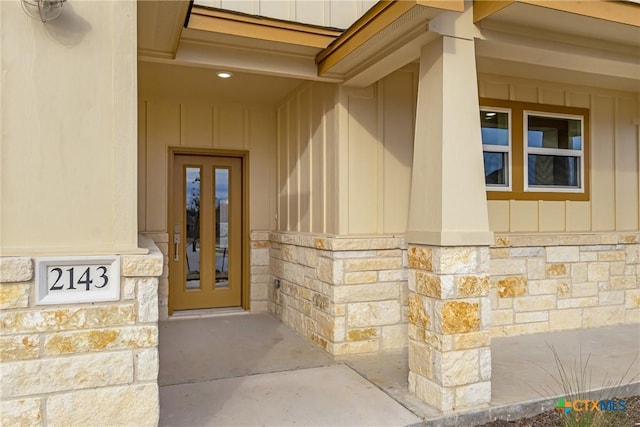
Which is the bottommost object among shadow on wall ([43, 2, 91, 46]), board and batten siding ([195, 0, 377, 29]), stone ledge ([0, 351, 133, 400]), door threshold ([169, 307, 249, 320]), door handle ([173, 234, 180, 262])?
door threshold ([169, 307, 249, 320])

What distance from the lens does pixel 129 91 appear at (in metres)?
2.63

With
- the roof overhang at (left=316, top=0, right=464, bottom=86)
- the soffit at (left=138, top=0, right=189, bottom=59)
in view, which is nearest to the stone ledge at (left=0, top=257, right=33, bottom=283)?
the soffit at (left=138, top=0, right=189, bottom=59)

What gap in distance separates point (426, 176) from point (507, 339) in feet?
8.71

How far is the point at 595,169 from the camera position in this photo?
579 centimetres

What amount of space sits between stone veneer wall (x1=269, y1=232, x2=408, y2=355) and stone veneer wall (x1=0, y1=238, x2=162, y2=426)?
227cm

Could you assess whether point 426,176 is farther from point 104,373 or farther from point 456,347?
point 104,373

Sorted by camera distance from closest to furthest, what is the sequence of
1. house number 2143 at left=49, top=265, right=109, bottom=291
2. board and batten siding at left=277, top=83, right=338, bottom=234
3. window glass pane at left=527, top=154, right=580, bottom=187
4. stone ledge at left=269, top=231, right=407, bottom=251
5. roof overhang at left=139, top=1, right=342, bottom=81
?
1. house number 2143 at left=49, top=265, right=109, bottom=291
2. roof overhang at left=139, top=1, right=342, bottom=81
3. stone ledge at left=269, top=231, right=407, bottom=251
4. board and batten siding at left=277, top=83, right=338, bottom=234
5. window glass pane at left=527, top=154, right=580, bottom=187

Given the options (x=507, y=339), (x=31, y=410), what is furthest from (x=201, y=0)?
(x=507, y=339)

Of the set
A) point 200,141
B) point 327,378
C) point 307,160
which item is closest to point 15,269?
point 327,378

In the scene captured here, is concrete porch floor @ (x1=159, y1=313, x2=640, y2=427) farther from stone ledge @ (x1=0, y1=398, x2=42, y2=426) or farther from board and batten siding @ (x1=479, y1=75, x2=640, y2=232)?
board and batten siding @ (x1=479, y1=75, x2=640, y2=232)

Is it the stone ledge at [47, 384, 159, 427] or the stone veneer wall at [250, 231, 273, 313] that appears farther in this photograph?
the stone veneer wall at [250, 231, 273, 313]

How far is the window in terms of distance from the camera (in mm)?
5266

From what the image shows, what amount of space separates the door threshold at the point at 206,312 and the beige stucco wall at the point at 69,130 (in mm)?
3783

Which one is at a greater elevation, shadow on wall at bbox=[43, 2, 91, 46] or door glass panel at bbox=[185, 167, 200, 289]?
shadow on wall at bbox=[43, 2, 91, 46]
